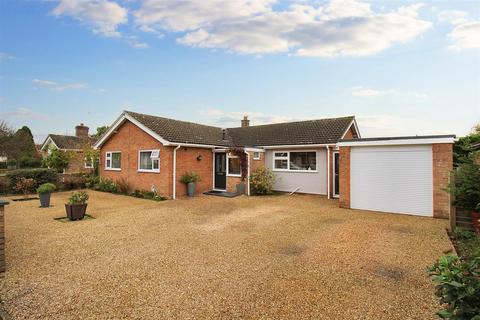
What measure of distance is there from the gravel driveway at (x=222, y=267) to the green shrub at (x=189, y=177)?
4842mm

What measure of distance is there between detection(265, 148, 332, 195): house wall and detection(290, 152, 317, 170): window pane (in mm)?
277

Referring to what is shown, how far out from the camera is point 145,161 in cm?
1516

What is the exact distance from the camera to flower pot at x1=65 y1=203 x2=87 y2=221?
29.0ft

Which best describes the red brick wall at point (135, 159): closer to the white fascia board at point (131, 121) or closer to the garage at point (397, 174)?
the white fascia board at point (131, 121)

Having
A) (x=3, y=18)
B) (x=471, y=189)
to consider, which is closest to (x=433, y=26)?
(x=471, y=189)

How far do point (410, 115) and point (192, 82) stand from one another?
1294 centimetres

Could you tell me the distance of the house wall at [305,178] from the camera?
→ 14719 mm

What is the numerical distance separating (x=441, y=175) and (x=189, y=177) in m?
11.3

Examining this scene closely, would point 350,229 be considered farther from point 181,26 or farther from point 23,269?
point 181,26

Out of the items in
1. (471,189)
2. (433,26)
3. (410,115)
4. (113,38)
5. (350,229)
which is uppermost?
(113,38)

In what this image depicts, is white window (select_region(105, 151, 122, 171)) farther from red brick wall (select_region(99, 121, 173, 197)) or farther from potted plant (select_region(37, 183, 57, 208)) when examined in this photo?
potted plant (select_region(37, 183, 57, 208))

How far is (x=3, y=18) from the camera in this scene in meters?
8.66

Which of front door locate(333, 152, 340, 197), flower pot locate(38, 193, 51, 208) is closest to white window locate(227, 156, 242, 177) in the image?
front door locate(333, 152, 340, 197)

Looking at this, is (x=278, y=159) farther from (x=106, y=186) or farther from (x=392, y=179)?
(x=106, y=186)
